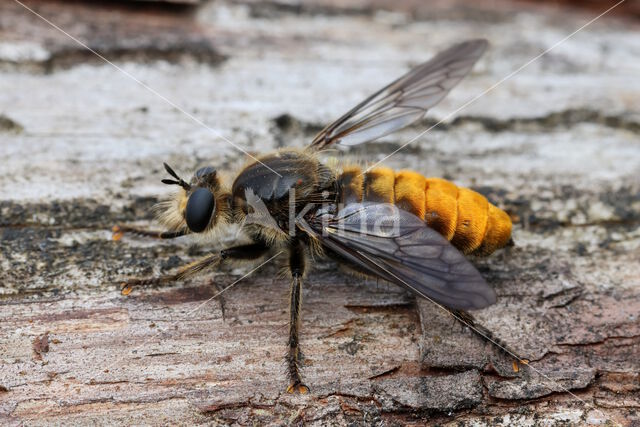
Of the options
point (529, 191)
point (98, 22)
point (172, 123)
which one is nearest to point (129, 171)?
point (172, 123)

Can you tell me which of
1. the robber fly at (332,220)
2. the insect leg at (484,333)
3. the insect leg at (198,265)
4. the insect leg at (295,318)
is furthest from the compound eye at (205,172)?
the insect leg at (484,333)

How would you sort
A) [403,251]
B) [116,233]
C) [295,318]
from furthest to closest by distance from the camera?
[116,233] < [295,318] < [403,251]

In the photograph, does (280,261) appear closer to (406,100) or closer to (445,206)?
(445,206)

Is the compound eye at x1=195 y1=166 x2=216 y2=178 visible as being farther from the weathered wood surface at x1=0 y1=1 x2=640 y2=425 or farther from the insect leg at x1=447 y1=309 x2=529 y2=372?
the insect leg at x1=447 y1=309 x2=529 y2=372

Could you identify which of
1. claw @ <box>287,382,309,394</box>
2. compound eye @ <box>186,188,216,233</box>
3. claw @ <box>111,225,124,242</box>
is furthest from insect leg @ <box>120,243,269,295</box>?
claw @ <box>287,382,309,394</box>

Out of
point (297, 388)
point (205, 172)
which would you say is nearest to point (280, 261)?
point (205, 172)

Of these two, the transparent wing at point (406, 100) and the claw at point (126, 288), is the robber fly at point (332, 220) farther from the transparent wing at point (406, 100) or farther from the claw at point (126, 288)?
the transparent wing at point (406, 100)
